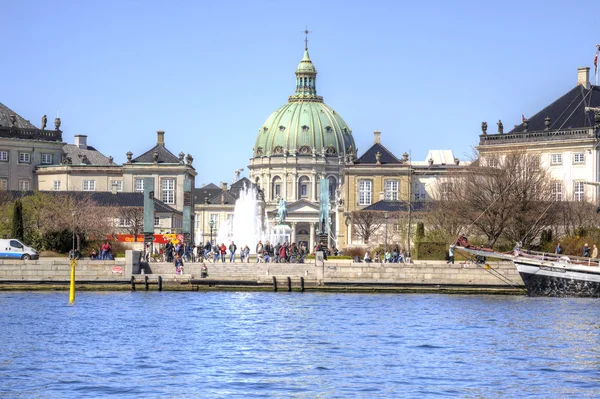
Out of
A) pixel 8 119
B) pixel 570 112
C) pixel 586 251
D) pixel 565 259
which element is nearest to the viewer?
pixel 565 259

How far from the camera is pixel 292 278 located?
76.7 meters

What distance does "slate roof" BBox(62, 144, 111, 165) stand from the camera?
16638cm

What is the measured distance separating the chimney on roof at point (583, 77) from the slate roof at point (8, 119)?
57175 millimetres

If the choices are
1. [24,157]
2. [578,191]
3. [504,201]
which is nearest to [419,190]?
[578,191]

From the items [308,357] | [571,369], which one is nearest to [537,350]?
[571,369]

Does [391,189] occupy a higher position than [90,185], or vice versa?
[391,189]

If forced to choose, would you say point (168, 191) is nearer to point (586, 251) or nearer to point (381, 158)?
point (381, 158)

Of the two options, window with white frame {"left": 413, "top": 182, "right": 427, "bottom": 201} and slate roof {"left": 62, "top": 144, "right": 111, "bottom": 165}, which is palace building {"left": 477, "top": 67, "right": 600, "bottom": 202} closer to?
window with white frame {"left": 413, "top": 182, "right": 427, "bottom": 201}

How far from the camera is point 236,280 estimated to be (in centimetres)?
7662

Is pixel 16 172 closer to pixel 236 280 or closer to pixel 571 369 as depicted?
pixel 236 280

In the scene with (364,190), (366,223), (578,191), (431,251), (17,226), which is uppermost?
(364,190)

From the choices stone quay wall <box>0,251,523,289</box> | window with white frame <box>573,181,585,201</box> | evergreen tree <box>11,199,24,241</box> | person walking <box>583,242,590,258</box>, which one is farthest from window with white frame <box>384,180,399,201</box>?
stone quay wall <box>0,251,523,289</box>

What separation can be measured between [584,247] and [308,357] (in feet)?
123

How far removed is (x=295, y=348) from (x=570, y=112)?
3158 inches
